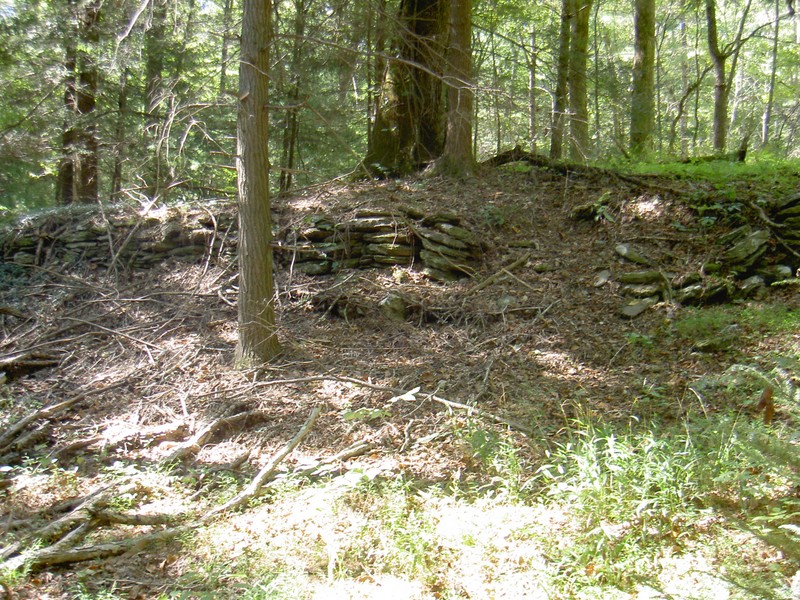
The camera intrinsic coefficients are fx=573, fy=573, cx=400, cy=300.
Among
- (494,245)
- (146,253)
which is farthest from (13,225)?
(494,245)

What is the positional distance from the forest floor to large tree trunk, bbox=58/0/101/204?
3.23 m

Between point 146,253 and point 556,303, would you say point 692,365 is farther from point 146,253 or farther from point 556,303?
point 146,253

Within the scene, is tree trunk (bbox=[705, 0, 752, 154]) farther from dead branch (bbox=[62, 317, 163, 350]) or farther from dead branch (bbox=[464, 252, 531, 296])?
dead branch (bbox=[62, 317, 163, 350])

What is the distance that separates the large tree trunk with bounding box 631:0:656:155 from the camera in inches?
446

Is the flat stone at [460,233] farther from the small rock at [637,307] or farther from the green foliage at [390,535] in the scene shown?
the green foliage at [390,535]

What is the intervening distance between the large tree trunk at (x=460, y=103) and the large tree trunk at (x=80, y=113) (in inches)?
248

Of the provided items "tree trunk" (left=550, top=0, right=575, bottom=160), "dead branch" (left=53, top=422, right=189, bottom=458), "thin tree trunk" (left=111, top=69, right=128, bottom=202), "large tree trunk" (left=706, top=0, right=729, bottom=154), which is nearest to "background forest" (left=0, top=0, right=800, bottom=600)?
"dead branch" (left=53, top=422, right=189, bottom=458)

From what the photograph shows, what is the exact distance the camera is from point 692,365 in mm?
5859

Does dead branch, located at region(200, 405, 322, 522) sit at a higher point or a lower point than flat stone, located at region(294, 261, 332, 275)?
lower

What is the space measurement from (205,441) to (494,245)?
4887mm

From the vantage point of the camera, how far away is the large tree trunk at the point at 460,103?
8820mm

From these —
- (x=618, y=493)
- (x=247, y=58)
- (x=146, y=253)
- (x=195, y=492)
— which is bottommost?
(x=195, y=492)

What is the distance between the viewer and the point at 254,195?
6.49 meters

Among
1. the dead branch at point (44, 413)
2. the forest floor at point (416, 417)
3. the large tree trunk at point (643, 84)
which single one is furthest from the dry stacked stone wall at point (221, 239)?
the large tree trunk at point (643, 84)
